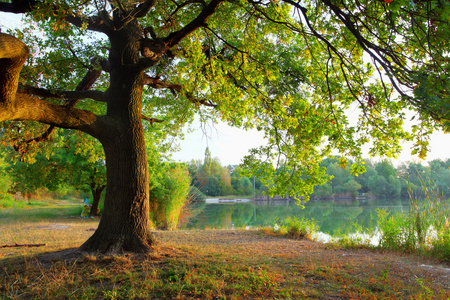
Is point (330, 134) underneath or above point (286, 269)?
above

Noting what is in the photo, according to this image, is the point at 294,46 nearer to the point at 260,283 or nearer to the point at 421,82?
the point at 421,82

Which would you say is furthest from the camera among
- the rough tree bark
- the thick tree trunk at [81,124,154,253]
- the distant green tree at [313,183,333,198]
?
the distant green tree at [313,183,333,198]

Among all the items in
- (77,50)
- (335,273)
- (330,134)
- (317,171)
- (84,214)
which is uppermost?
(77,50)

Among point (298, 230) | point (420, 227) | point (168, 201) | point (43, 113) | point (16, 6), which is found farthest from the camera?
point (168, 201)

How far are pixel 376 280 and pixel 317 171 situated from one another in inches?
96.6

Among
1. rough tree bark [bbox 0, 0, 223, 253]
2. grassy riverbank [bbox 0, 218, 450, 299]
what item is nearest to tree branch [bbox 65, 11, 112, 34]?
rough tree bark [bbox 0, 0, 223, 253]

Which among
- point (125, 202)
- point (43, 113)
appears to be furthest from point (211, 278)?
point (43, 113)

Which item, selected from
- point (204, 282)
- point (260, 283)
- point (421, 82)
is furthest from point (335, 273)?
point (421, 82)

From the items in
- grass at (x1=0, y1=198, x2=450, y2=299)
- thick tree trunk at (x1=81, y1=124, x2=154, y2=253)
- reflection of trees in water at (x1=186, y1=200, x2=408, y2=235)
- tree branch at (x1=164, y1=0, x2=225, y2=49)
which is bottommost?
reflection of trees in water at (x1=186, y1=200, x2=408, y2=235)

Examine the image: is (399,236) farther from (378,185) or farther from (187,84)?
(378,185)

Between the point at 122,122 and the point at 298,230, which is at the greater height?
the point at 122,122

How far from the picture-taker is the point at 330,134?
515 cm

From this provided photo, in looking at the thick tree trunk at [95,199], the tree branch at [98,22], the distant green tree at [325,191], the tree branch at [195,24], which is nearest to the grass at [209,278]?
the tree branch at [195,24]

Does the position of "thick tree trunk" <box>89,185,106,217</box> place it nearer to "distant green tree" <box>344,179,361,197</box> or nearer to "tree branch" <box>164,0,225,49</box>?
"tree branch" <box>164,0,225,49</box>
